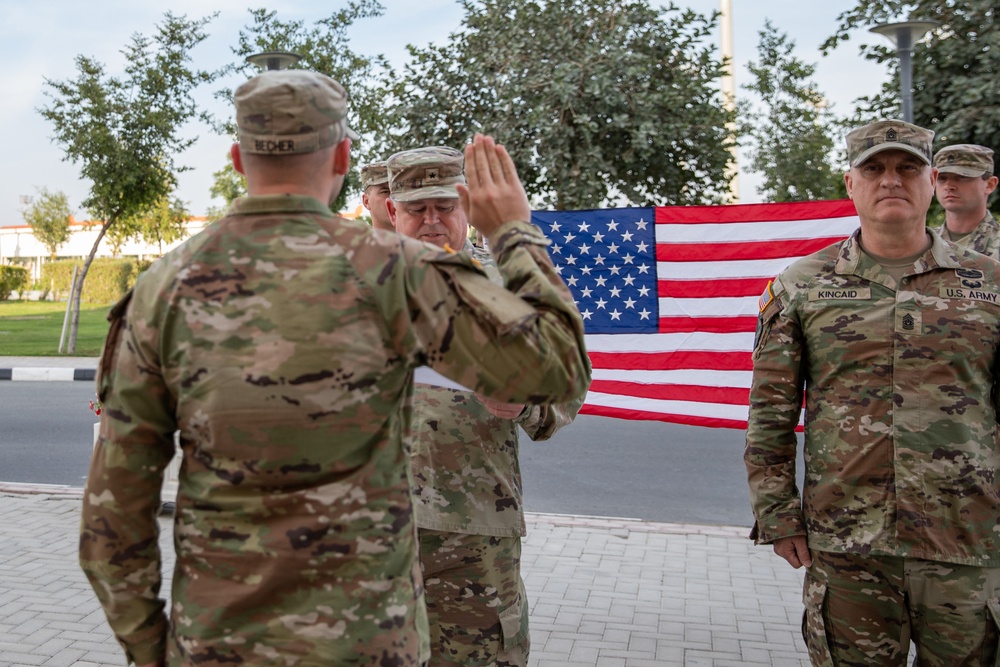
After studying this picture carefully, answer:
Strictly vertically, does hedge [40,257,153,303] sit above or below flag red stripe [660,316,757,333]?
below

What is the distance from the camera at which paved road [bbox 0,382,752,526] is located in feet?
24.3

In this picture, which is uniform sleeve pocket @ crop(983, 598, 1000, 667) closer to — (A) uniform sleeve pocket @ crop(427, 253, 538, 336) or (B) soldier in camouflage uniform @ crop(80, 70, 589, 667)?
(B) soldier in camouflage uniform @ crop(80, 70, 589, 667)

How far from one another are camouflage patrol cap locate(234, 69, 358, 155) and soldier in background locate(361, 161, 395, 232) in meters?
2.31

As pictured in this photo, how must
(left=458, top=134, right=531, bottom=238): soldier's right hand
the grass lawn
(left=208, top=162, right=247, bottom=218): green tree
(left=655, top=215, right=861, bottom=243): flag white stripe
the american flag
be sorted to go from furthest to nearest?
(left=208, top=162, right=247, bottom=218): green tree
the grass lawn
the american flag
(left=655, top=215, right=861, bottom=243): flag white stripe
(left=458, top=134, right=531, bottom=238): soldier's right hand

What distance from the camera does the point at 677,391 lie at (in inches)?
231

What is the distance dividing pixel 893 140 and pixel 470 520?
1677mm

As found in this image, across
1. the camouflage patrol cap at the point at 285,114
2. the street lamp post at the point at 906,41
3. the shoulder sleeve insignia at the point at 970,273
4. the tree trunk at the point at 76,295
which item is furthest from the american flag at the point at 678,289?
the tree trunk at the point at 76,295

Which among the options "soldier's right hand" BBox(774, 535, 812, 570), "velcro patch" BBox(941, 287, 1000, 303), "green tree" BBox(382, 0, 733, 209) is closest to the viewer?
"velcro patch" BBox(941, 287, 1000, 303)

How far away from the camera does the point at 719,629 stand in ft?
15.7

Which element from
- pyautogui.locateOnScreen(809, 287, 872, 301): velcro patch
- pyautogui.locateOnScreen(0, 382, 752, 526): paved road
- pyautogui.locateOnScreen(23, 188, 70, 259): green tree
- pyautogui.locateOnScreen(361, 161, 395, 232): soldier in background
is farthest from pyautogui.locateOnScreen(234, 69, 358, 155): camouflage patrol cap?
pyautogui.locateOnScreen(23, 188, 70, 259): green tree

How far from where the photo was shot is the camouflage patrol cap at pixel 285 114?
188cm

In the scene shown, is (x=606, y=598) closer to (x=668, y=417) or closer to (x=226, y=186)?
(x=668, y=417)

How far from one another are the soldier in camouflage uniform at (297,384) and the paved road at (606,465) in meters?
5.31

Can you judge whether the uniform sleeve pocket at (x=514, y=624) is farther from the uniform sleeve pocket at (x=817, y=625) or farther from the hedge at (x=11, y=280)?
the hedge at (x=11, y=280)
